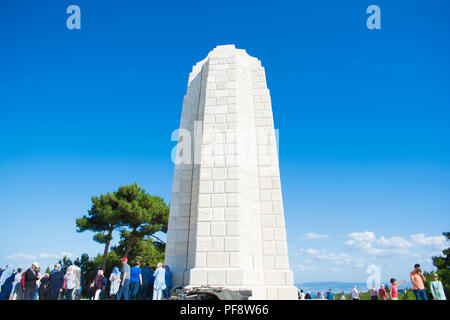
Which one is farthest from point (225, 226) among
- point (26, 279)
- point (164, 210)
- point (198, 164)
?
point (164, 210)

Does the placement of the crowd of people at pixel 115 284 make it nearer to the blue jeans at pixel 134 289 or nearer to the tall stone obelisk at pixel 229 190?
the blue jeans at pixel 134 289

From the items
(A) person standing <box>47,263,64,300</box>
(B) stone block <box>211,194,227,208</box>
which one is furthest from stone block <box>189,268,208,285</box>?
(A) person standing <box>47,263,64,300</box>

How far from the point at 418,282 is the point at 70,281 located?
34.9 feet

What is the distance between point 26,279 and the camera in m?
9.78

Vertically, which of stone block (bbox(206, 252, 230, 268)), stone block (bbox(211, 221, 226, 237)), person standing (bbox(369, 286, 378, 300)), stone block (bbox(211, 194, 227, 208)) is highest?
stone block (bbox(211, 194, 227, 208))

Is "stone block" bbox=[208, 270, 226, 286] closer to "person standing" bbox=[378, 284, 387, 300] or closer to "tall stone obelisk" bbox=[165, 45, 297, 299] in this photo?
"tall stone obelisk" bbox=[165, 45, 297, 299]

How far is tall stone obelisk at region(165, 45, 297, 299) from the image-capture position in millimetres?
9039

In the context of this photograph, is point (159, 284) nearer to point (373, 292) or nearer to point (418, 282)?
point (418, 282)

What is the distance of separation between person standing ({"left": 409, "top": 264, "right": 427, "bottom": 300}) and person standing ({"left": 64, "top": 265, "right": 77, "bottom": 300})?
34.4 feet

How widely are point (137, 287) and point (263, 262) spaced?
423cm

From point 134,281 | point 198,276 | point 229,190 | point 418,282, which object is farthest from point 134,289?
point 418,282

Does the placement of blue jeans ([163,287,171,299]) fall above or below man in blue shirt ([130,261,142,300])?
below
